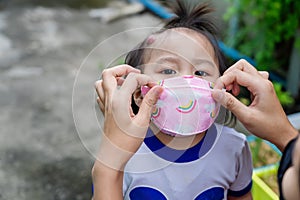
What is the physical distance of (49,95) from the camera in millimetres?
3439

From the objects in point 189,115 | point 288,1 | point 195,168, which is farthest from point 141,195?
point 288,1

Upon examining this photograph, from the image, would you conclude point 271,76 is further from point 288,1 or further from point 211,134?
point 211,134

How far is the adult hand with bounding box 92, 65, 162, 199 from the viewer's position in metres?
1.01

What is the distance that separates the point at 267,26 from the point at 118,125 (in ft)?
8.13

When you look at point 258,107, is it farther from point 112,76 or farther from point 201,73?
point 112,76

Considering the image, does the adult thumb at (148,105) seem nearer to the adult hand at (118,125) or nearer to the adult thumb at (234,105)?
the adult hand at (118,125)

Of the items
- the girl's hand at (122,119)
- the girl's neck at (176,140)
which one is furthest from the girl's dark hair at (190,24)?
the girl's hand at (122,119)

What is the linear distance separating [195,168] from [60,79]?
2558 mm

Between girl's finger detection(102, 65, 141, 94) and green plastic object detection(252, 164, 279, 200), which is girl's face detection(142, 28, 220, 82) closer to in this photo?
girl's finger detection(102, 65, 141, 94)

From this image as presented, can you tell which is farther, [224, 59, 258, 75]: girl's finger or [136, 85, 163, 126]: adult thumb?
[224, 59, 258, 75]: girl's finger

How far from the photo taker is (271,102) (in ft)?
3.72

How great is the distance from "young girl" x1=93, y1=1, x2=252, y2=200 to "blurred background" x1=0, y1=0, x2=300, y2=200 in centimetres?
31

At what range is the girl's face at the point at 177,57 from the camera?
121 cm

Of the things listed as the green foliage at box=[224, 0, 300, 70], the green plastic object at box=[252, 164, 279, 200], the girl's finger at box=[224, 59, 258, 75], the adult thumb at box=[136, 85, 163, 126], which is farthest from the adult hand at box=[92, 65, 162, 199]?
the green foliage at box=[224, 0, 300, 70]
